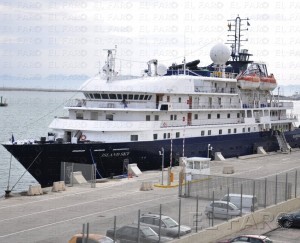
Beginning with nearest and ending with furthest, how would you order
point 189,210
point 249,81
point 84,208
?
point 189,210 < point 84,208 < point 249,81

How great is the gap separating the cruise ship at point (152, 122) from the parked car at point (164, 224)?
58.1 ft

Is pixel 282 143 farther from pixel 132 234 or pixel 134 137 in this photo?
pixel 132 234

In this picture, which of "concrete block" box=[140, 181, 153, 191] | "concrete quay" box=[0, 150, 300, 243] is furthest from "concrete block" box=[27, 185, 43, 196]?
"concrete block" box=[140, 181, 153, 191]

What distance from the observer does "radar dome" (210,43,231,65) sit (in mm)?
52750

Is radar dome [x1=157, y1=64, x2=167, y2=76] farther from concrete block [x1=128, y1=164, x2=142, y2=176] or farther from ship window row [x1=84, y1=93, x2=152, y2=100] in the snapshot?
concrete block [x1=128, y1=164, x2=142, y2=176]

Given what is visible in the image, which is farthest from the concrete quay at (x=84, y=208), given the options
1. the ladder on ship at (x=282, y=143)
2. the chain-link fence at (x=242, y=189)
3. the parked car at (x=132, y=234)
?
the ladder on ship at (x=282, y=143)

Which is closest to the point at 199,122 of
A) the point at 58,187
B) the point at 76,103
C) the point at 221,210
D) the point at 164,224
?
the point at 76,103

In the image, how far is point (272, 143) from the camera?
5722 centimetres

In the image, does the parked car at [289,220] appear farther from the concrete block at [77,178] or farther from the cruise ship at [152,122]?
the cruise ship at [152,122]

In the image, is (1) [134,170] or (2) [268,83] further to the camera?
(2) [268,83]

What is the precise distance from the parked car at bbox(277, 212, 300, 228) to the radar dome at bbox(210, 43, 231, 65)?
101 ft

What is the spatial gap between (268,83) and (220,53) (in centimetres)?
685

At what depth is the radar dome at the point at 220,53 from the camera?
52750mm

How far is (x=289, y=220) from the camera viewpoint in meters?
23.2
